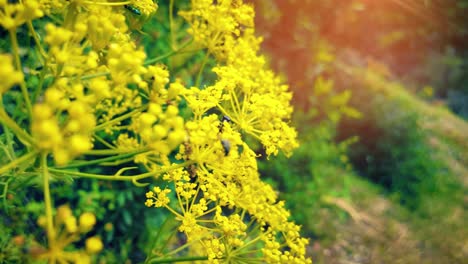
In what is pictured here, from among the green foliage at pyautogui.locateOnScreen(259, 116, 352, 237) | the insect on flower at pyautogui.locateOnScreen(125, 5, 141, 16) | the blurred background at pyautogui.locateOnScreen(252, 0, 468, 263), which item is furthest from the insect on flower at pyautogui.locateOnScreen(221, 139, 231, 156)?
the blurred background at pyautogui.locateOnScreen(252, 0, 468, 263)

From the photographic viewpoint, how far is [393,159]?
25.4 feet

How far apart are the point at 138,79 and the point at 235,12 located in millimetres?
956

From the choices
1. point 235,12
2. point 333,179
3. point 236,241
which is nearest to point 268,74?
point 235,12

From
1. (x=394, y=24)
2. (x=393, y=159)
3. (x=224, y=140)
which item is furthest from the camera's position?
(x=394, y=24)

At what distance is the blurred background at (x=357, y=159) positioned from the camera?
5336 mm

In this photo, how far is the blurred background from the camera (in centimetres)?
534

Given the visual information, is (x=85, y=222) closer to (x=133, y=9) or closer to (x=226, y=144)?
(x=226, y=144)

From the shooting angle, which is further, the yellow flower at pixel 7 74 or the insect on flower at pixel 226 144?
the insect on flower at pixel 226 144

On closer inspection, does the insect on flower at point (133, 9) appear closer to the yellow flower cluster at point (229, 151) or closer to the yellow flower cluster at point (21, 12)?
the yellow flower cluster at point (229, 151)

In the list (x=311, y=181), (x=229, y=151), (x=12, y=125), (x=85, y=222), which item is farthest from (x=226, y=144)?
(x=311, y=181)

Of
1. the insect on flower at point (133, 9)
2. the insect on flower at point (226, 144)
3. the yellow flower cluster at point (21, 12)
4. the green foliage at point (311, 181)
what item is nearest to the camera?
the yellow flower cluster at point (21, 12)

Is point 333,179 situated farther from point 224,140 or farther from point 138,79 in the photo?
point 138,79

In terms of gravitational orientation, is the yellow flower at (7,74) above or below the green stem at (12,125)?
above

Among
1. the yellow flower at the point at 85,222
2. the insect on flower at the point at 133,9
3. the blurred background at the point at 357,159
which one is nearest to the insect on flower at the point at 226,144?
the yellow flower at the point at 85,222
